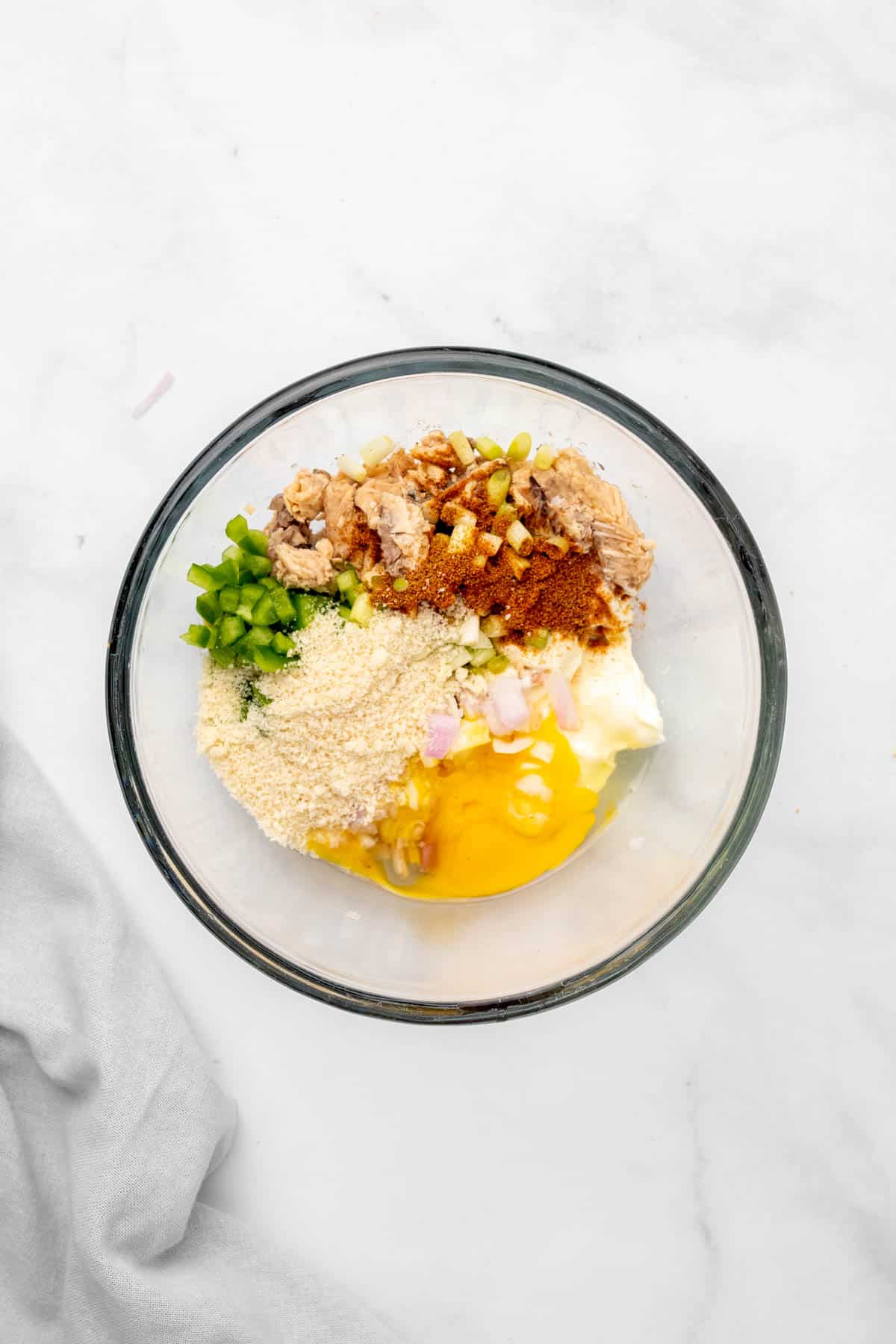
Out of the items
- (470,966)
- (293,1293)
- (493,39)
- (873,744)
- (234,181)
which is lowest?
(293,1293)

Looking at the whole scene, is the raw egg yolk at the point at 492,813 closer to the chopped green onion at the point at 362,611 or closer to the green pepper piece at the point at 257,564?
the chopped green onion at the point at 362,611

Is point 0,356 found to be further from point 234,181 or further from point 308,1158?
point 308,1158

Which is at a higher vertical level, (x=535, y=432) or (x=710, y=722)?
(x=535, y=432)

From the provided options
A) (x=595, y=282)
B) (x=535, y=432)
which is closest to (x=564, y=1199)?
(x=535, y=432)

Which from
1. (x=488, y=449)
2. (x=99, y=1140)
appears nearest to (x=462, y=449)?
(x=488, y=449)

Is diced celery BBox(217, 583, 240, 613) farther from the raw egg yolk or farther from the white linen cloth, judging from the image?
the white linen cloth

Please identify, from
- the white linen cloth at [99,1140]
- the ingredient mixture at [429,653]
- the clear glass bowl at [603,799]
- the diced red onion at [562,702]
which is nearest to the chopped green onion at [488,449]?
the ingredient mixture at [429,653]
